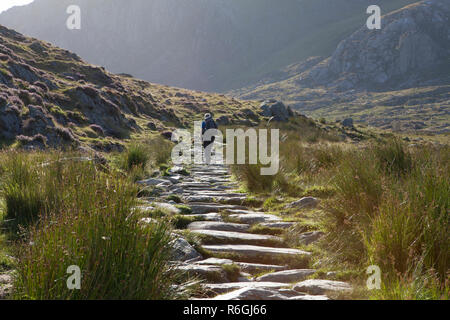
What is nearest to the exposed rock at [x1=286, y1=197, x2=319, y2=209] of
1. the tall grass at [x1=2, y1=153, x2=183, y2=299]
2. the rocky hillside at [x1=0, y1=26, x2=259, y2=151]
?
the tall grass at [x1=2, y1=153, x2=183, y2=299]

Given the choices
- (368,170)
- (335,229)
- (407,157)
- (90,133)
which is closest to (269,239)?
(335,229)

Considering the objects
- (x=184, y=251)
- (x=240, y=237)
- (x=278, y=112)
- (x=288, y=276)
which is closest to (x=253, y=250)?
(x=240, y=237)

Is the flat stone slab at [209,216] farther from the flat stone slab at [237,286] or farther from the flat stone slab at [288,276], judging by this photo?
A: the flat stone slab at [237,286]

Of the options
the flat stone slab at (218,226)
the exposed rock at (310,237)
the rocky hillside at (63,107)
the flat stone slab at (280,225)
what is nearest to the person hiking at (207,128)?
the rocky hillside at (63,107)

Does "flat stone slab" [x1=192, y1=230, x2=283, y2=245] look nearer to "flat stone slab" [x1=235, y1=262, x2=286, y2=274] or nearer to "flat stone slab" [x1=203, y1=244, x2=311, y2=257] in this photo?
"flat stone slab" [x1=203, y1=244, x2=311, y2=257]

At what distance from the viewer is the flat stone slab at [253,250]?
165 inches

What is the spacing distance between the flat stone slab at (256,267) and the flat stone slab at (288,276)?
Answer: 0.20 meters

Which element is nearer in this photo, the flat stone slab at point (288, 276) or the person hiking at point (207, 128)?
the flat stone slab at point (288, 276)

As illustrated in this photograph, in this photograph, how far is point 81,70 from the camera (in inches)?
1372

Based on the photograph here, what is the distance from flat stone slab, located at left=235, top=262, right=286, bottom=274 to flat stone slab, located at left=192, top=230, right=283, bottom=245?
0.80m

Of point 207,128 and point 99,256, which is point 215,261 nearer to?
point 99,256

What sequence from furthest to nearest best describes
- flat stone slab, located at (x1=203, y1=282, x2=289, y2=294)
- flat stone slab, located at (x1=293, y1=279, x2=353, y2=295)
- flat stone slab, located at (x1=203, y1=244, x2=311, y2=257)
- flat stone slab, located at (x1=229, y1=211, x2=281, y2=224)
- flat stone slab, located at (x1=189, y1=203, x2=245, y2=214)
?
flat stone slab, located at (x1=189, y1=203, x2=245, y2=214), flat stone slab, located at (x1=229, y1=211, x2=281, y2=224), flat stone slab, located at (x1=203, y1=244, x2=311, y2=257), flat stone slab, located at (x1=203, y1=282, x2=289, y2=294), flat stone slab, located at (x1=293, y1=279, x2=353, y2=295)

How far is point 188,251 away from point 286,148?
285 inches

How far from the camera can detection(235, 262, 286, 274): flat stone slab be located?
148 inches
